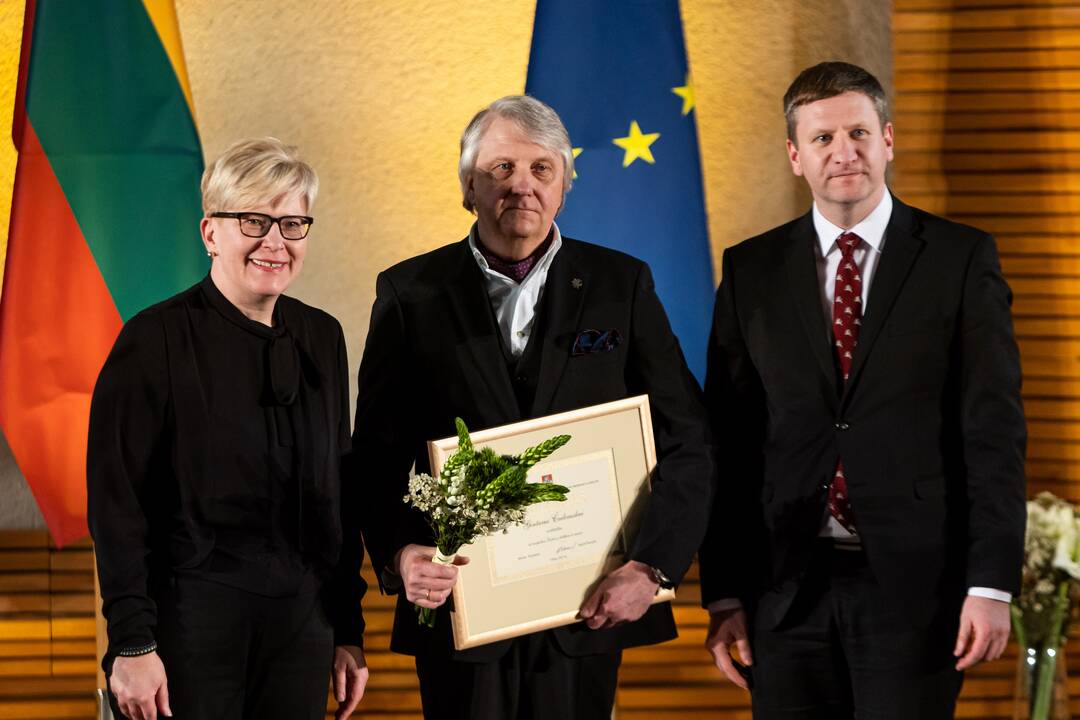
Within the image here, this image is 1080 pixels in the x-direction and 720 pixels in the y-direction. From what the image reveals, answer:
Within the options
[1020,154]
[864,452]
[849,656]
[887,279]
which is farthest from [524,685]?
[1020,154]

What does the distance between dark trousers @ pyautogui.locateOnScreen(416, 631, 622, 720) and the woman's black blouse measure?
0.89 feet

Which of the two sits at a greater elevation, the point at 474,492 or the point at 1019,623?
the point at 474,492

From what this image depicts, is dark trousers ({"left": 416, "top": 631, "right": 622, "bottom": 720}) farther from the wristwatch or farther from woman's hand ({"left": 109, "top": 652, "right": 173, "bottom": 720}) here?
woman's hand ({"left": 109, "top": 652, "right": 173, "bottom": 720})

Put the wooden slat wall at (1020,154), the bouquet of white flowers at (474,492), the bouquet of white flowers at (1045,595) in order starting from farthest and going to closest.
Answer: the wooden slat wall at (1020,154) → the bouquet of white flowers at (1045,595) → the bouquet of white flowers at (474,492)

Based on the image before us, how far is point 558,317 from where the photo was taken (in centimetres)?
210

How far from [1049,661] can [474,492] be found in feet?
5.83

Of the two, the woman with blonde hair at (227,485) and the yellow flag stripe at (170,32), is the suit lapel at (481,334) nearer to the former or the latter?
the woman with blonde hair at (227,485)

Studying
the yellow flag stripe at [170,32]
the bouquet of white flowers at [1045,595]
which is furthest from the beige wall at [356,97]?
the bouquet of white flowers at [1045,595]

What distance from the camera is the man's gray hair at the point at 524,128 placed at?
2107 mm

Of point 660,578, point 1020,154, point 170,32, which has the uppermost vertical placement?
point 170,32

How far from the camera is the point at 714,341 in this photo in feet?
7.77

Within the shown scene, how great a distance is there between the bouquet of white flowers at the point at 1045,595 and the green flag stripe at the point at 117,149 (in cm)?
256

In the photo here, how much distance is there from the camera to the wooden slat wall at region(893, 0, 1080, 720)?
12.5ft

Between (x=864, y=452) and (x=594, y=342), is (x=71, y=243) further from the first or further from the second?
(x=864, y=452)
